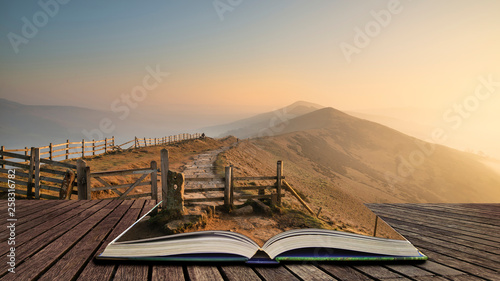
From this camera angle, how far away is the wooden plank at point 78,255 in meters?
1.78

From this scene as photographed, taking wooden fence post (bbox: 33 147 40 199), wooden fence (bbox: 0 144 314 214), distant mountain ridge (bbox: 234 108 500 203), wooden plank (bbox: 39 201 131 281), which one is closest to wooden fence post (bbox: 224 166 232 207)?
wooden fence (bbox: 0 144 314 214)

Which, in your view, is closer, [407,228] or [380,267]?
[380,267]

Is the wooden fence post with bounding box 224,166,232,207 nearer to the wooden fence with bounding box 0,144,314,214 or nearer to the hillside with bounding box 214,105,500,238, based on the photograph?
the wooden fence with bounding box 0,144,314,214

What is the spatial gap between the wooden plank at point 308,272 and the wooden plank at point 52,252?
2.10 metres

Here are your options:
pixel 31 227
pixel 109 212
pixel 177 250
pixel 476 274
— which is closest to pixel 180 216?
pixel 109 212

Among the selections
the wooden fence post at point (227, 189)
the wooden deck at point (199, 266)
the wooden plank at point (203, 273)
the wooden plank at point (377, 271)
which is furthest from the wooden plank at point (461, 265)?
the wooden fence post at point (227, 189)

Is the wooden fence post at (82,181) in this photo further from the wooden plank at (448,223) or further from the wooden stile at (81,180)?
the wooden plank at (448,223)

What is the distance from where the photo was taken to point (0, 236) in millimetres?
2883

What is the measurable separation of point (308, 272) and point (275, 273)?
0.86 feet

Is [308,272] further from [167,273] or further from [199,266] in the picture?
[167,273]

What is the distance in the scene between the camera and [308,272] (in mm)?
1722

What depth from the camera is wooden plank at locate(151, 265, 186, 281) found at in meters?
1.60

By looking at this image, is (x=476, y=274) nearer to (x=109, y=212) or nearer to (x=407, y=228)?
(x=407, y=228)

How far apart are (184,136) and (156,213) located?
170 feet
